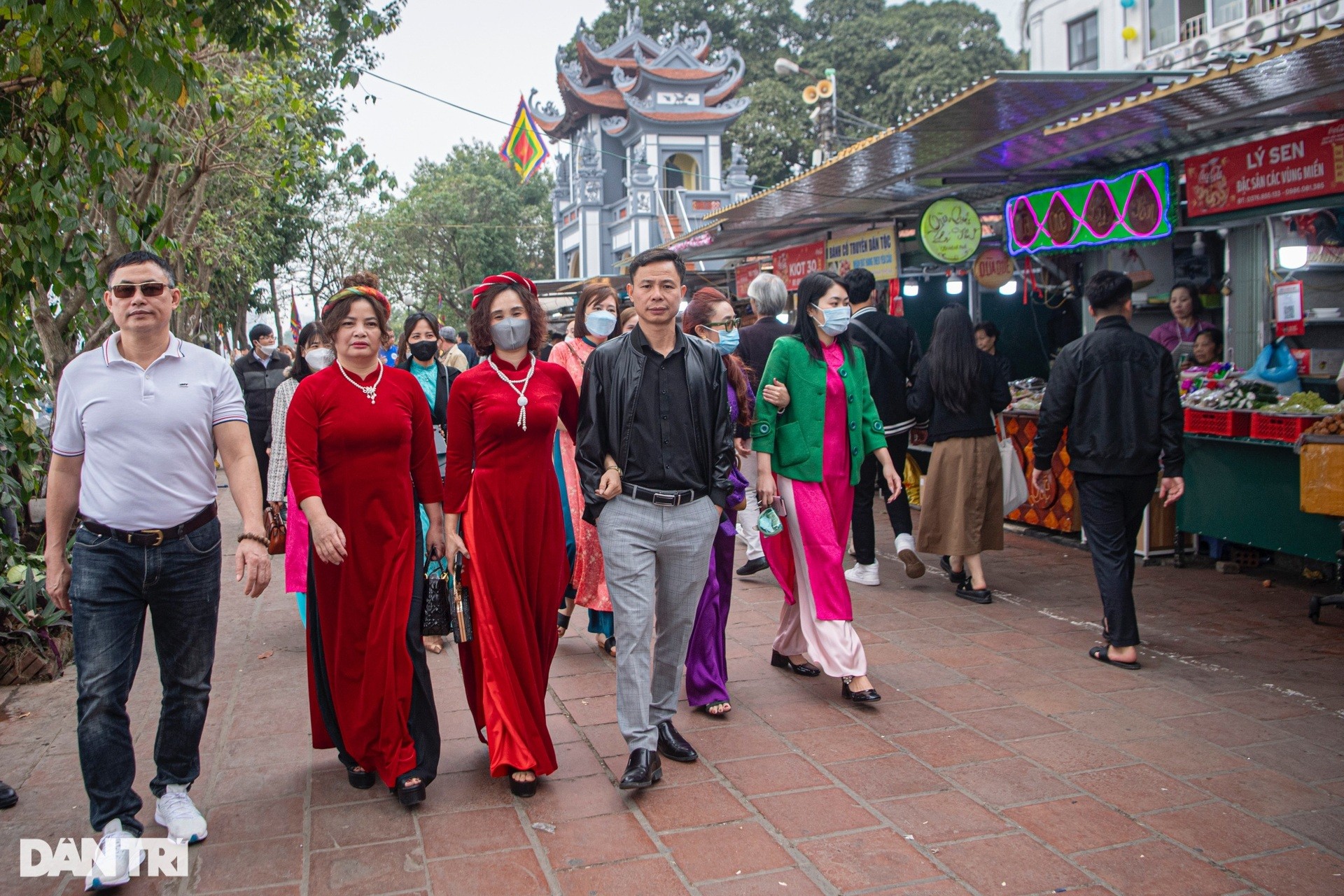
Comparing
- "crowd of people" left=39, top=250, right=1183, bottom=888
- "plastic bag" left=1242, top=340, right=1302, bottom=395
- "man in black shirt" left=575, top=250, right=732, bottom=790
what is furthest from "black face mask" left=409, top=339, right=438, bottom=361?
"plastic bag" left=1242, top=340, right=1302, bottom=395

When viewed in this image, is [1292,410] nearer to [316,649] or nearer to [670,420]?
[670,420]

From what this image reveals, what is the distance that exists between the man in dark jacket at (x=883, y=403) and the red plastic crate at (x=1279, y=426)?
7.02ft

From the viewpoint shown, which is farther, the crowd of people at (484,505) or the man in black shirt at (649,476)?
the man in black shirt at (649,476)

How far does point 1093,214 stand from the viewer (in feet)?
26.7

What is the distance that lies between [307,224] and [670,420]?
22.0 meters

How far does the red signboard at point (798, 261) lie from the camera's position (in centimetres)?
1221

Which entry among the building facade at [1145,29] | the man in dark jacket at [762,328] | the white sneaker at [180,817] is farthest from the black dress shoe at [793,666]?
the building facade at [1145,29]

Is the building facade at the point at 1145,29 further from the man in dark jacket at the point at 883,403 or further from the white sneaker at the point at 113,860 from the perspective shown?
the white sneaker at the point at 113,860

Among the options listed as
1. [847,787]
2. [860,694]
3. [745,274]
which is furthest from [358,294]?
[745,274]

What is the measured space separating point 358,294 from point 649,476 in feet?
4.09

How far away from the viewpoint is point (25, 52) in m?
4.70

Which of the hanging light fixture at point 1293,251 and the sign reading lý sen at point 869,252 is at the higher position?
the sign reading lý sen at point 869,252

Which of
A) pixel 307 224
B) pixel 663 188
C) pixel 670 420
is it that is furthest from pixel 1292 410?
pixel 663 188

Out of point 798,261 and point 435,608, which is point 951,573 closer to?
point 435,608
